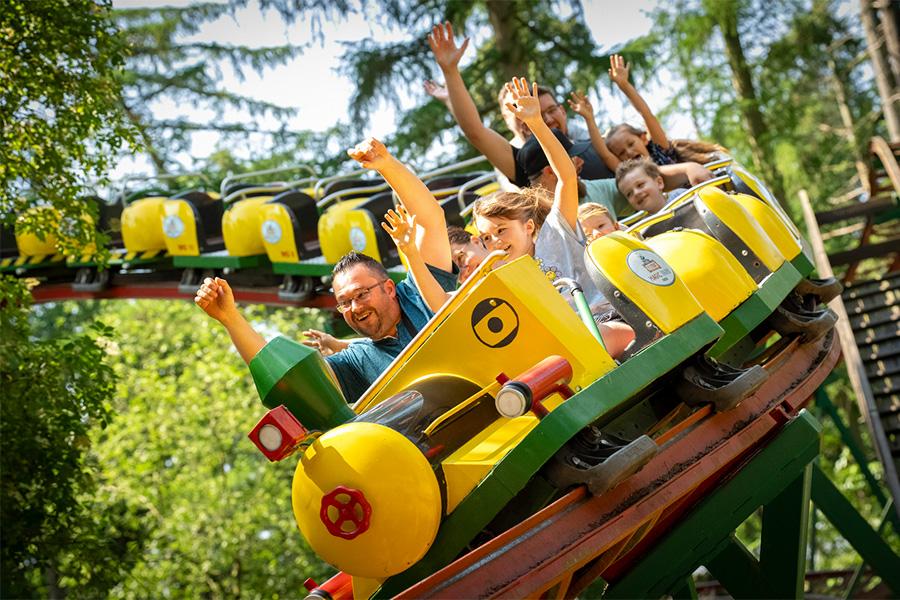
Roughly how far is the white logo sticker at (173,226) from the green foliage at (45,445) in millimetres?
1939

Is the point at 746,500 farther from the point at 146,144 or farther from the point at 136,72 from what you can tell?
the point at 136,72

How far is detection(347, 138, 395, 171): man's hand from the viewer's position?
9.51 ft

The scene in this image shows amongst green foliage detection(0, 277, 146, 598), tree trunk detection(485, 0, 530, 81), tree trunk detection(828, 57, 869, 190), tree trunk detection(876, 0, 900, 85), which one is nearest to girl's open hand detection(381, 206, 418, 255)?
green foliage detection(0, 277, 146, 598)

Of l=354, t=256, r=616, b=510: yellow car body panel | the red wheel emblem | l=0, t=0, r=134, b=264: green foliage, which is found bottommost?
the red wheel emblem

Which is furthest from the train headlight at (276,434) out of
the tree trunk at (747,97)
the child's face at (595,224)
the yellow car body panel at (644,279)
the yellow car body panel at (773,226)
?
the tree trunk at (747,97)

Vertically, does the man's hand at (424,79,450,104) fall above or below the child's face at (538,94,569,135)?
above

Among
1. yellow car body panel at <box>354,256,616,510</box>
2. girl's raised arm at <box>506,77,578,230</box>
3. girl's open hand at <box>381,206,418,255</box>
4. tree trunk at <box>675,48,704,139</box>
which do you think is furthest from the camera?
tree trunk at <box>675,48,704,139</box>

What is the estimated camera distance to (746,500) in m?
3.12

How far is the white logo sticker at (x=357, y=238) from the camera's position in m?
6.61

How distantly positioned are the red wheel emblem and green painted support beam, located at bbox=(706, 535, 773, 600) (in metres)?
2.01

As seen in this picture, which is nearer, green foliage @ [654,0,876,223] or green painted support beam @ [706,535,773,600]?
green painted support beam @ [706,535,773,600]

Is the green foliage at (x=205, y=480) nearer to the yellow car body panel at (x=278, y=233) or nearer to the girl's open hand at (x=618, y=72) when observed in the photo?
the yellow car body panel at (x=278, y=233)

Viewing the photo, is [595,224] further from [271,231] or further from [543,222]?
[271,231]

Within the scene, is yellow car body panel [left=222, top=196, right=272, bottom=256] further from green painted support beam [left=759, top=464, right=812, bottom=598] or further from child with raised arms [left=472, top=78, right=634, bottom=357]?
green painted support beam [left=759, top=464, right=812, bottom=598]
